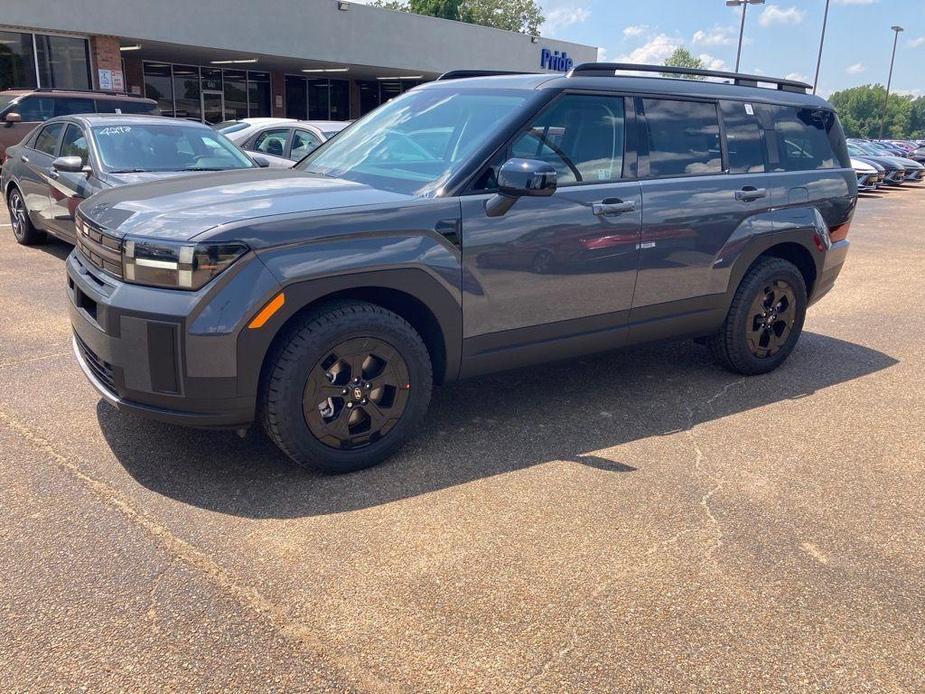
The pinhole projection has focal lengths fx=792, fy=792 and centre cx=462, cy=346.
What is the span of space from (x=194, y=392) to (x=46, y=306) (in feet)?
12.7

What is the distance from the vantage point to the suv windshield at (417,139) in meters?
3.96

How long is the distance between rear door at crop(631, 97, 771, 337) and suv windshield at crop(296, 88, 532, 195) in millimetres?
943

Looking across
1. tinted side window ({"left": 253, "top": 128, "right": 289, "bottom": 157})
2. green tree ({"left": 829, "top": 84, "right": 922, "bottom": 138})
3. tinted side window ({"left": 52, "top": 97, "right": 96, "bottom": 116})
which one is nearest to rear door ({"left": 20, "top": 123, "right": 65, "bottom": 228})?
tinted side window ({"left": 253, "top": 128, "right": 289, "bottom": 157})

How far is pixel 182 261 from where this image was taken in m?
3.17

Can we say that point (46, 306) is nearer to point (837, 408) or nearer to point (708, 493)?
point (708, 493)

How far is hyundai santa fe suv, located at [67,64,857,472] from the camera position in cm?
325

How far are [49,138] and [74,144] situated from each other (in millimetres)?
962

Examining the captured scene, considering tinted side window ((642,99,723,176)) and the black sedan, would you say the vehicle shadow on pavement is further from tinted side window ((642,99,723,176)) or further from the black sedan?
the black sedan

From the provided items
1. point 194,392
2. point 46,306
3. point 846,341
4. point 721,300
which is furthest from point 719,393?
point 46,306

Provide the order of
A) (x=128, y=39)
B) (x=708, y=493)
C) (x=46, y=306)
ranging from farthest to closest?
1. (x=128, y=39)
2. (x=46, y=306)
3. (x=708, y=493)

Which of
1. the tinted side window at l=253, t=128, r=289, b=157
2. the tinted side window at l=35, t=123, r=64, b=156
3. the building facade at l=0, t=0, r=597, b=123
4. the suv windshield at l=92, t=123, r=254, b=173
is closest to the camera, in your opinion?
the suv windshield at l=92, t=123, r=254, b=173

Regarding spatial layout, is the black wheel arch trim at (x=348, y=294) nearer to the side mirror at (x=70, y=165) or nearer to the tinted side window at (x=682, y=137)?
the tinted side window at (x=682, y=137)

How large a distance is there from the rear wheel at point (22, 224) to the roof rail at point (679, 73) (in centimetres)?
700

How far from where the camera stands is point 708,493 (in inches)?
143
